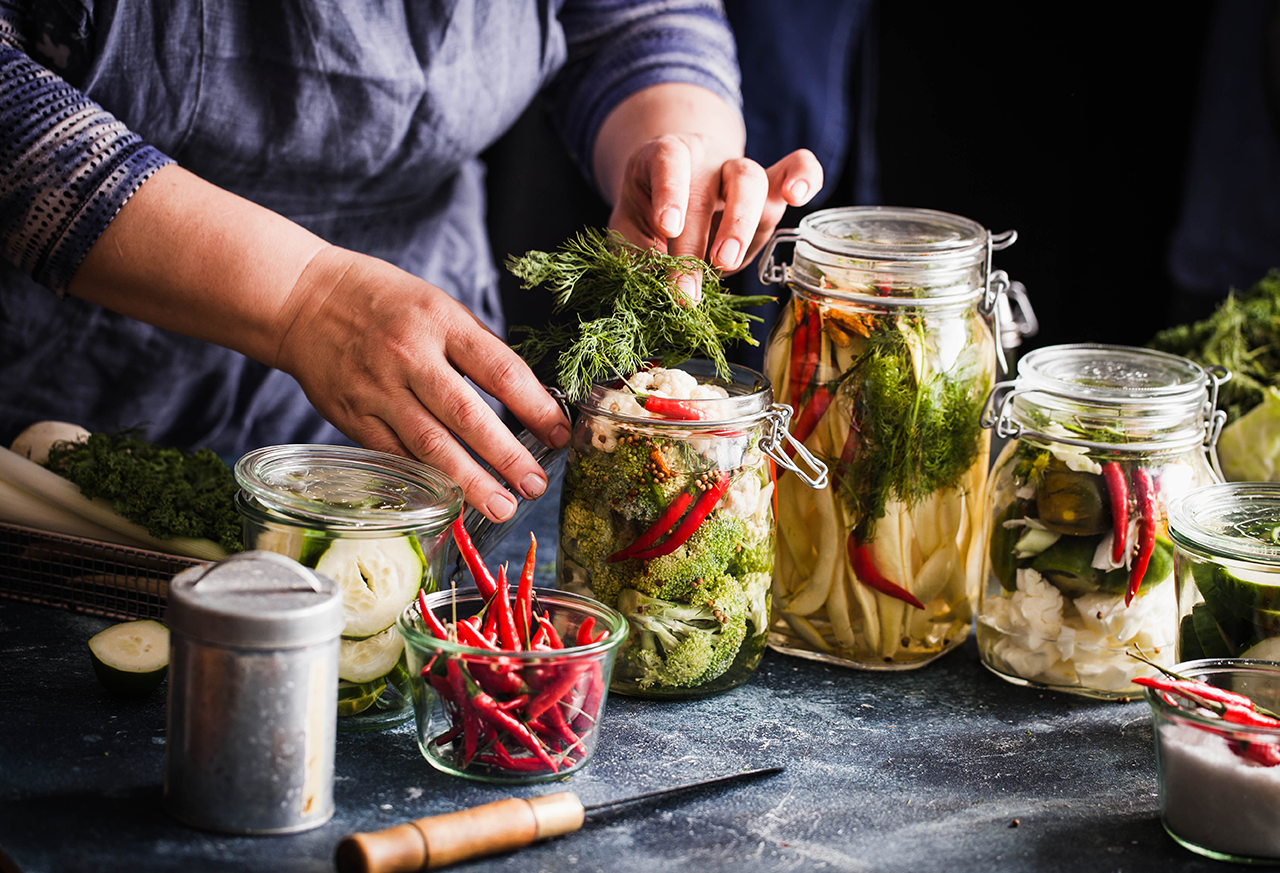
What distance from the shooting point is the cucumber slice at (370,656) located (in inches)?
38.5

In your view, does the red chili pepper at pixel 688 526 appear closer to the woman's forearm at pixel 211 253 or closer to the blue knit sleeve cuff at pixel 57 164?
the woman's forearm at pixel 211 253

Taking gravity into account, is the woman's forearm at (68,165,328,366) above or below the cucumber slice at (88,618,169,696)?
above

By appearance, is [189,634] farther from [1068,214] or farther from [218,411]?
[1068,214]

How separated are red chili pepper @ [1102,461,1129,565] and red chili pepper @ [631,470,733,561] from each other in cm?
38

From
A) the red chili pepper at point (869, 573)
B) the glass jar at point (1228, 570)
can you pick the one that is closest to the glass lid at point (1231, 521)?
the glass jar at point (1228, 570)

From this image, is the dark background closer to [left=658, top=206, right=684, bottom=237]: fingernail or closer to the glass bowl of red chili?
[left=658, top=206, right=684, bottom=237]: fingernail

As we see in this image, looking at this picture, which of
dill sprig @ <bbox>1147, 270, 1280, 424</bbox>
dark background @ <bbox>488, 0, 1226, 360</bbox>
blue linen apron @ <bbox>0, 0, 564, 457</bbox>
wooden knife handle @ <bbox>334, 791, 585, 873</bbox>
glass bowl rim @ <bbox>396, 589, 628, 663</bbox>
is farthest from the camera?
dark background @ <bbox>488, 0, 1226, 360</bbox>

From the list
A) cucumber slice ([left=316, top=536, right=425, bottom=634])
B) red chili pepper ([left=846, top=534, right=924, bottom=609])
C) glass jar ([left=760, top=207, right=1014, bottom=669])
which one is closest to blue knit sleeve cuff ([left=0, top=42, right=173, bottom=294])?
cucumber slice ([left=316, top=536, right=425, bottom=634])

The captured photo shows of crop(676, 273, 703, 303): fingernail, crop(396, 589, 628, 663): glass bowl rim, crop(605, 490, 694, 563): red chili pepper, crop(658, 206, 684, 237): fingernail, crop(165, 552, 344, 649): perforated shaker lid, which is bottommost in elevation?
crop(396, 589, 628, 663): glass bowl rim

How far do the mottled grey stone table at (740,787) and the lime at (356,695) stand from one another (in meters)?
0.02

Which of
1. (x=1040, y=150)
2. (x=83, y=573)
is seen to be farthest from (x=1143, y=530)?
(x=1040, y=150)

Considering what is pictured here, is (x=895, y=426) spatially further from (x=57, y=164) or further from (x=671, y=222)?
(x=57, y=164)

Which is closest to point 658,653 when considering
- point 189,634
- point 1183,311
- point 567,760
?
point 567,760

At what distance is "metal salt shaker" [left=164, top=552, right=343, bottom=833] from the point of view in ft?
2.61
